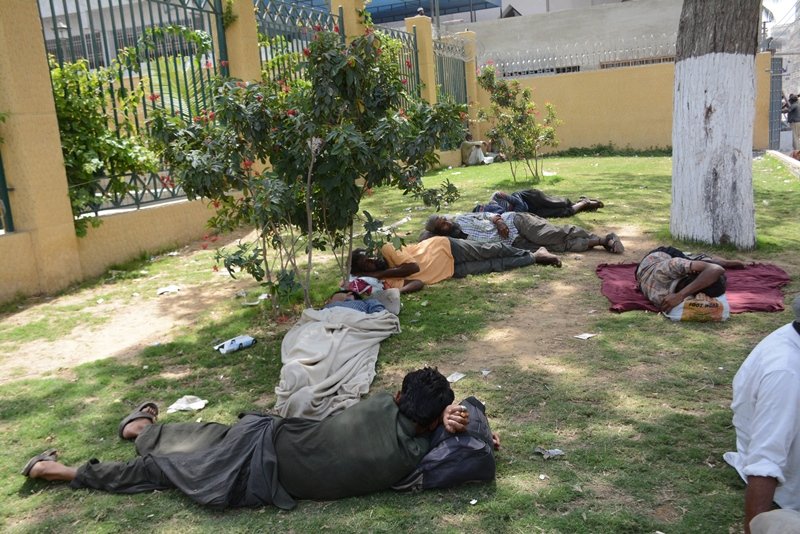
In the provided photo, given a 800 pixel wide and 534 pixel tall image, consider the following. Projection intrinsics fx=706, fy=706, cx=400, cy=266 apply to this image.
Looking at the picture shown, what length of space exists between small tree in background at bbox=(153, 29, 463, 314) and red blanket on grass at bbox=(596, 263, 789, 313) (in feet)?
5.90

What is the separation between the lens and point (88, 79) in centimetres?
705

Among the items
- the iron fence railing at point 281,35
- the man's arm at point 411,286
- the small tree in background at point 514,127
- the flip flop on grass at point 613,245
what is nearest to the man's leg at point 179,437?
the man's arm at point 411,286

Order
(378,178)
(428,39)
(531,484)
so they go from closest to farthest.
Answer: (531,484) < (378,178) < (428,39)

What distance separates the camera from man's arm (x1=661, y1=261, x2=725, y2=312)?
16.2 ft

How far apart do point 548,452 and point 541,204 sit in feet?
18.3

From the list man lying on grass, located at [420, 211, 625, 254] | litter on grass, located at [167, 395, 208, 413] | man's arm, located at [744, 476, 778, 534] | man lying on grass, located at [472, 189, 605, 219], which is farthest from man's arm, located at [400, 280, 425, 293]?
man's arm, located at [744, 476, 778, 534]

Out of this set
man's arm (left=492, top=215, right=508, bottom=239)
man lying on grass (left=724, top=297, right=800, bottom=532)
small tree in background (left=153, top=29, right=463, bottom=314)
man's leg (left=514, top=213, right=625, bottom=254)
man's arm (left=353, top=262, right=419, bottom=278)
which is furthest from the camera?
man's arm (left=492, top=215, right=508, bottom=239)

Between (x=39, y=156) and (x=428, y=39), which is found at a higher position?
(x=428, y=39)

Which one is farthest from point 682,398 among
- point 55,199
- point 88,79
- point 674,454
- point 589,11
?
point 589,11

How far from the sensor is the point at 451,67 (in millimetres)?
17734

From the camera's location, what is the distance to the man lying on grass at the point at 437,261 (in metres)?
6.23

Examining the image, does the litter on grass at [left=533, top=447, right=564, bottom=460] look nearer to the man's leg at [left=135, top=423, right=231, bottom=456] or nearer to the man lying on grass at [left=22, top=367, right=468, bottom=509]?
the man lying on grass at [left=22, top=367, right=468, bottom=509]

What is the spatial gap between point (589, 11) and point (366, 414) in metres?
21.5

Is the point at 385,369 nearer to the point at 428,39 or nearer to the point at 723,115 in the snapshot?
the point at 723,115
